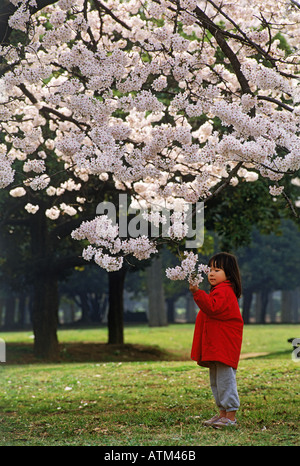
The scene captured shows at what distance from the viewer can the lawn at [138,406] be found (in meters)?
6.00

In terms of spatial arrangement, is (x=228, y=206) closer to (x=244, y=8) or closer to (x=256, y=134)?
(x=244, y=8)

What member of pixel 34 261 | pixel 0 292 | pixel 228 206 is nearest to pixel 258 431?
pixel 228 206

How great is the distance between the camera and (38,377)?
471 inches

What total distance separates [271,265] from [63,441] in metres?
33.3

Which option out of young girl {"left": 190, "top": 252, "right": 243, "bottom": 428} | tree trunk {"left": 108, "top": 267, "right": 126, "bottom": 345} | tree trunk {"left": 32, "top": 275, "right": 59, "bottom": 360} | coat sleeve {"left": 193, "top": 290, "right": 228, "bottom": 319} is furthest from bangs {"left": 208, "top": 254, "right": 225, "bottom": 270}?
tree trunk {"left": 108, "top": 267, "right": 126, "bottom": 345}

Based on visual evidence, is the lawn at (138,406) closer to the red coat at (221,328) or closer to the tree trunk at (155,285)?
the red coat at (221,328)

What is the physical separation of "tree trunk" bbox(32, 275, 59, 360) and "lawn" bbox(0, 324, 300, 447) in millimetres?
2738

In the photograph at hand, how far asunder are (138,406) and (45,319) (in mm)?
8901

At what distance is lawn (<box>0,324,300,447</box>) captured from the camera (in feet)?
19.7

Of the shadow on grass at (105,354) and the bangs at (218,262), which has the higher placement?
the bangs at (218,262)

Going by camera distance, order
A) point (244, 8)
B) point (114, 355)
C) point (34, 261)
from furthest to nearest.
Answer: point (114, 355), point (34, 261), point (244, 8)

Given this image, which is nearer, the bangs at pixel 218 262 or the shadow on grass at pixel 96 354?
the bangs at pixel 218 262

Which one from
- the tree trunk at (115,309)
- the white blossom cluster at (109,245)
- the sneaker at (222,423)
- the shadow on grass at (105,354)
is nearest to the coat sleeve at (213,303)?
the white blossom cluster at (109,245)

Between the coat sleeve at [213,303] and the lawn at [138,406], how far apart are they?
1114mm
